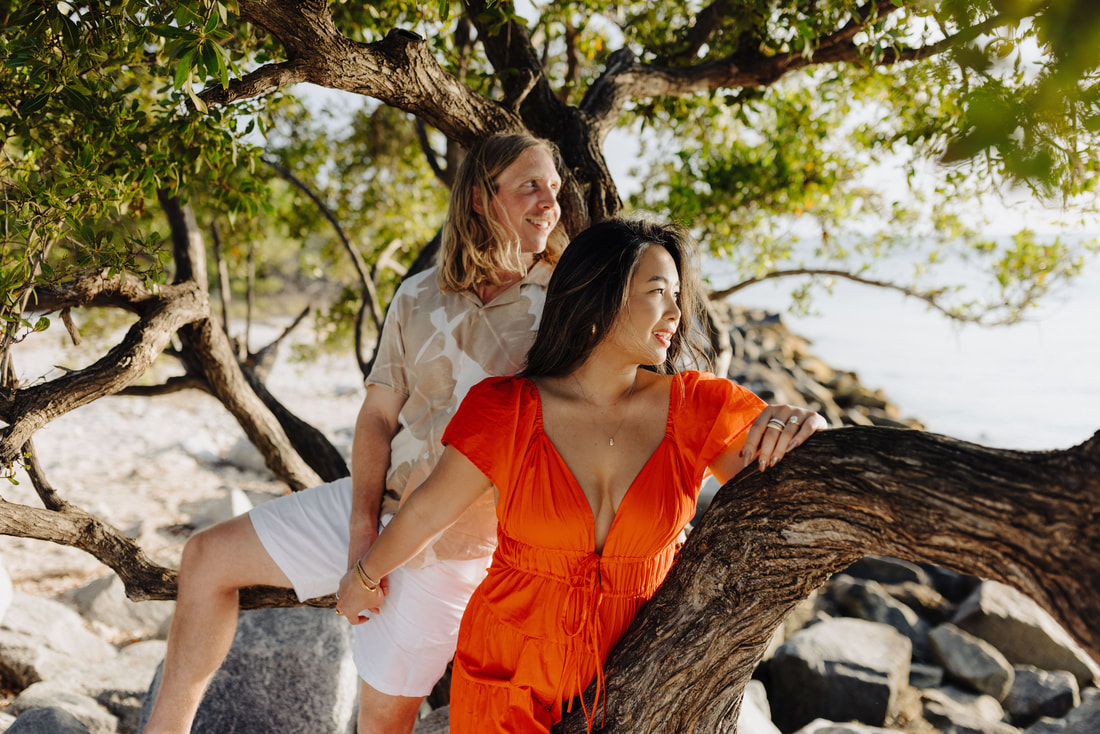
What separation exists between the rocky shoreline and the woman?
1.30m

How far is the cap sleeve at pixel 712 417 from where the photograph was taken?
1.99 m

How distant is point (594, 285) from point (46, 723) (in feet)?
10.2

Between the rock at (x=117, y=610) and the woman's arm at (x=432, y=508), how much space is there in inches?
169

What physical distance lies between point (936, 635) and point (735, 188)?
4347 millimetres

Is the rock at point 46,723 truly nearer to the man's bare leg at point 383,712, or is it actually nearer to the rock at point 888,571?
the man's bare leg at point 383,712

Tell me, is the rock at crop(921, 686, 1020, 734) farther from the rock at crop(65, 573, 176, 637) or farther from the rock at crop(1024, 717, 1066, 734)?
the rock at crop(65, 573, 176, 637)

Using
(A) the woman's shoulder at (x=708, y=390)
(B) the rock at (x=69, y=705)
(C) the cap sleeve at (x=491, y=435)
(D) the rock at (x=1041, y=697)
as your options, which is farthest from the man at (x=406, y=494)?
(D) the rock at (x=1041, y=697)

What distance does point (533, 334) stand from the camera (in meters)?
2.51

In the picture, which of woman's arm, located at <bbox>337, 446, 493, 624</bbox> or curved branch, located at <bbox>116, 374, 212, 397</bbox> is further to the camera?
curved branch, located at <bbox>116, 374, 212, 397</bbox>

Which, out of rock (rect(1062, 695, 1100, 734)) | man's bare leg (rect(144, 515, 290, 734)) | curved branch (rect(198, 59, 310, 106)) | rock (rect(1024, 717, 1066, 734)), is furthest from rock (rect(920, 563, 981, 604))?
curved branch (rect(198, 59, 310, 106))

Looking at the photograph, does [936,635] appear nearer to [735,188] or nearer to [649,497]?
[735,188]

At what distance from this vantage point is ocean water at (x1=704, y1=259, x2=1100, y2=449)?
1842 centimetres

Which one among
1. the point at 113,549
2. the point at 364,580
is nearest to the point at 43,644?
the point at 113,549

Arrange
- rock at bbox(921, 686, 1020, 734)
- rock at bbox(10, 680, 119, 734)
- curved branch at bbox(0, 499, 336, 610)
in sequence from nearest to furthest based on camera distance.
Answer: curved branch at bbox(0, 499, 336, 610), rock at bbox(10, 680, 119, 734), rock at bbox(921, 686, 1020, 734)
